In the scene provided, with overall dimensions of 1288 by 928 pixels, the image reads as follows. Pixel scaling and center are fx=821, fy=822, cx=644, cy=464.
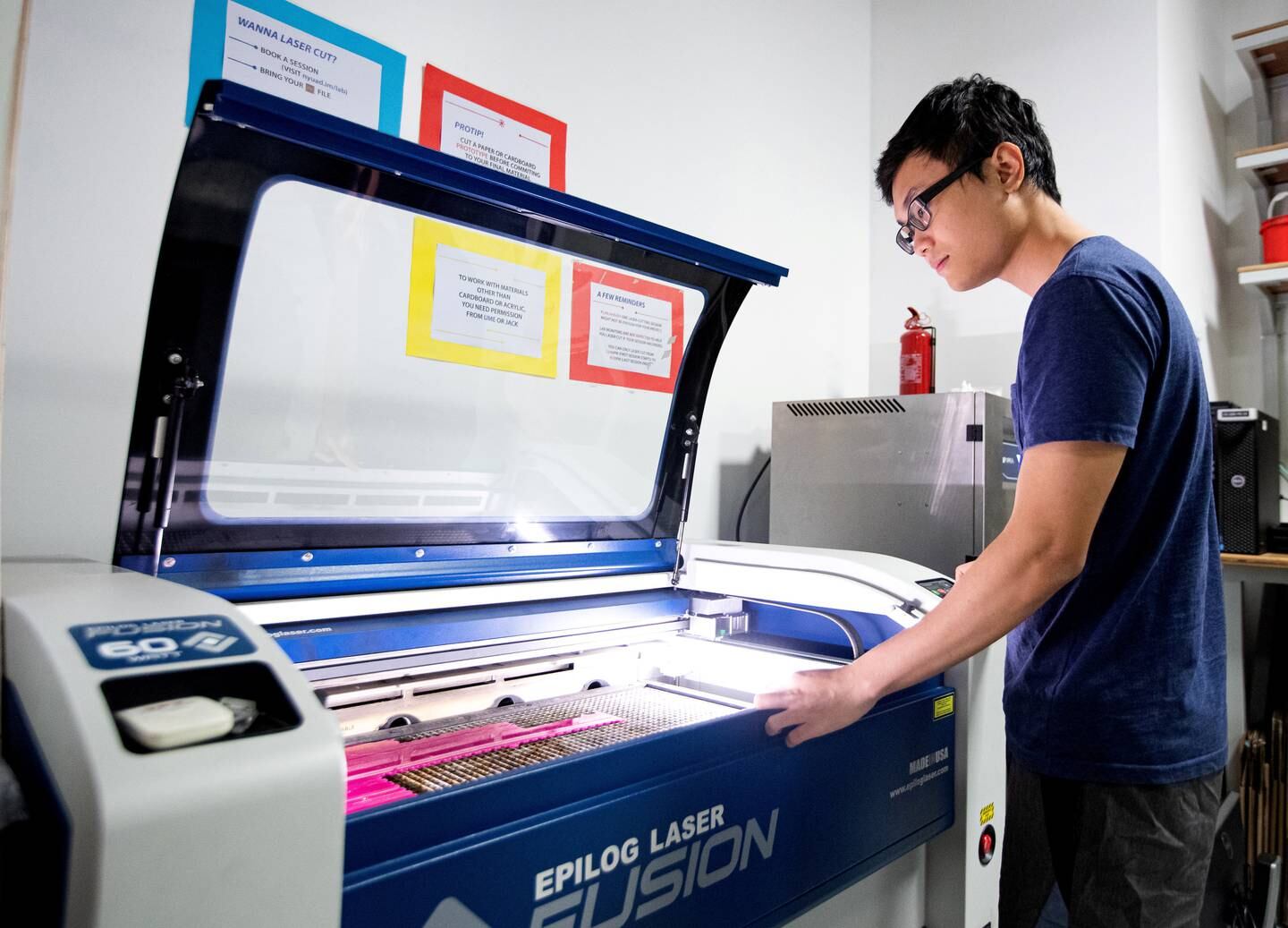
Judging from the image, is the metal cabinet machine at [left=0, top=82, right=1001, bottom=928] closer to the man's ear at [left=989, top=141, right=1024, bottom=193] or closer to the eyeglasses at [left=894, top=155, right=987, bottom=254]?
the eyeglasses at [left=894, top=155, right=987, bottom=254]

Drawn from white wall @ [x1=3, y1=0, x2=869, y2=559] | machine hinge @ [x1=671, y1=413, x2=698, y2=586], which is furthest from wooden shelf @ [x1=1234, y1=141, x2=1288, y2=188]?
machine hinge @ [x1=671, y1=413, x2=698, y2=586]

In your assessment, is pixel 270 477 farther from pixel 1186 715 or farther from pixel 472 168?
pixel 1186 715

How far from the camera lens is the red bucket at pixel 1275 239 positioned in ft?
8.57

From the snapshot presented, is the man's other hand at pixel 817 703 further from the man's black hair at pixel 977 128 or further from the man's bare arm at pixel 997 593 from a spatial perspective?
the man's black hair at pixel 977 128

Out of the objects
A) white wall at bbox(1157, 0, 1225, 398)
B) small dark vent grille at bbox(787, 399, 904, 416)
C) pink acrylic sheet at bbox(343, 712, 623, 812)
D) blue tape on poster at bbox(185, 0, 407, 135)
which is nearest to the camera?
pink acrylic sheet at bbox(343, 712, 623, 812)

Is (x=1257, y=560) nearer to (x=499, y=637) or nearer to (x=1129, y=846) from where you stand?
(x=1129, y=846)

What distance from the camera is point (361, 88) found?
1.54m

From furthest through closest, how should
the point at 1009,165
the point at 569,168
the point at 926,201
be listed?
the point at 569,168
the point at 926,201
the point at 1009,165

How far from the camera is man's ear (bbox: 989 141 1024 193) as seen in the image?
1.26 meters

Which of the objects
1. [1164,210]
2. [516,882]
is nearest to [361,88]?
[516,882]

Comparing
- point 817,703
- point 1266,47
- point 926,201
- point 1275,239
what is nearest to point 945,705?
point 817,703

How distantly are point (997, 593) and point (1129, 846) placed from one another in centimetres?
42

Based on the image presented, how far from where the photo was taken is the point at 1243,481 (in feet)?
8.04

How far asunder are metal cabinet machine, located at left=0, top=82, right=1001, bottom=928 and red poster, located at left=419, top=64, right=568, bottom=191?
1.68 ft
